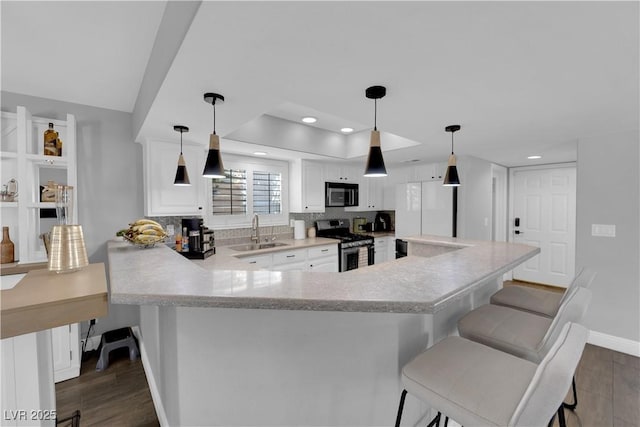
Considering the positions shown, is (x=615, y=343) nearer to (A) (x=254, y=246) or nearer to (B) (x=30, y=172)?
(A) (x=254, y=246)

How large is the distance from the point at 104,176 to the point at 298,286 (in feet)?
8.82

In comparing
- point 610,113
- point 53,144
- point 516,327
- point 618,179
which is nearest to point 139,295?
point 516,327

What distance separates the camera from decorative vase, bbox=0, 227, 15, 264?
7.09ft

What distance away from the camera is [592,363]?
252 centimetres

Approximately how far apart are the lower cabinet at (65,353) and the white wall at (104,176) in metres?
0.36

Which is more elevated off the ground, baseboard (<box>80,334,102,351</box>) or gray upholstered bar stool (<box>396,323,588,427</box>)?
gray upholstered bar stool (<box>396,323,588,427</box>)

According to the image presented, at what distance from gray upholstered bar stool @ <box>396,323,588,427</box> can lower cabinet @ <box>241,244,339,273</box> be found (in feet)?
7.56

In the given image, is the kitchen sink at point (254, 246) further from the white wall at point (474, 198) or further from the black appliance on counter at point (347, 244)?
the white wall at point (474, 198)

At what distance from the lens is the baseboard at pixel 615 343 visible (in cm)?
268

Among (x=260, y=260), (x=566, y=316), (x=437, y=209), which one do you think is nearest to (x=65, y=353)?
(x=260, y=260)

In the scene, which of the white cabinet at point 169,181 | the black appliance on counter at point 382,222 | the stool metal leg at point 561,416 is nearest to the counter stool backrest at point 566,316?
the stool metal leg at point 561,416

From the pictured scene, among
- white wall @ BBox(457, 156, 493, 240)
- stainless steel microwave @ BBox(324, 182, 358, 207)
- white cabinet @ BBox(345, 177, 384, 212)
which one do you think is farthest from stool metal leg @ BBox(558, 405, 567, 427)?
white cabinet @ BBox(345, 177, 384, 212)

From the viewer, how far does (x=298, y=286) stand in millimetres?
1130

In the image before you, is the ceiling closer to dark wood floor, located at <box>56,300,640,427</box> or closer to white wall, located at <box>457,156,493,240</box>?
white wall, located at <box>457,156,493,240</box>
